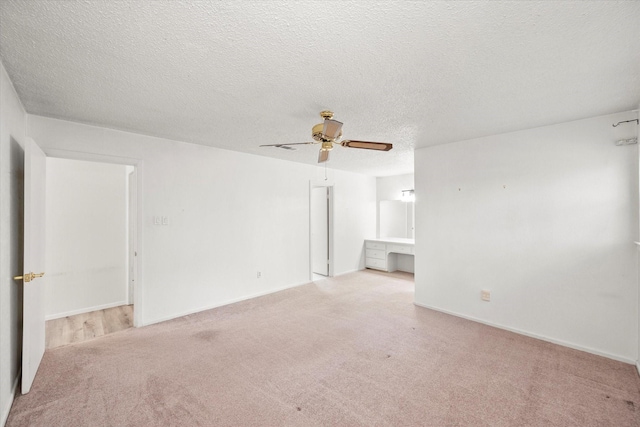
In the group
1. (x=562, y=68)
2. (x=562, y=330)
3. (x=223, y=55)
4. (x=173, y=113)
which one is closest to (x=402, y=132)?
(x=562, y=68)

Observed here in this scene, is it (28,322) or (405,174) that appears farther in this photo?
(405,174)

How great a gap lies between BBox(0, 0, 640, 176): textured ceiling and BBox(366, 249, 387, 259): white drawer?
12.6 feet

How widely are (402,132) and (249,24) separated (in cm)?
228

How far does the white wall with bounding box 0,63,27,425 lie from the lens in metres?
1.80

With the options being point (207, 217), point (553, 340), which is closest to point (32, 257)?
point (207, 217)

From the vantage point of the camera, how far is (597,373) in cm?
237

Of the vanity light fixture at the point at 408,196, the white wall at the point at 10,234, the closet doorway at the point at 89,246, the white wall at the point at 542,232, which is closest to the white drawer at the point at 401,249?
the vanity light fixture at the point at 408,196

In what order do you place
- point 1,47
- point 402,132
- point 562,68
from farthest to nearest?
point 402,132, point 562,68, point 1,47

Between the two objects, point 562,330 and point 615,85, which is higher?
point 615,85

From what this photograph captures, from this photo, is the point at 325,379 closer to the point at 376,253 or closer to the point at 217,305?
the point at 217,305

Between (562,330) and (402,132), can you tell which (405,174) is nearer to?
(402,132)

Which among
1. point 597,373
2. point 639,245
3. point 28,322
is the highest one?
point 639,245

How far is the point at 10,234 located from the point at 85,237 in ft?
6.73

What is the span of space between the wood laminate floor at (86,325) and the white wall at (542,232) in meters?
4.11
